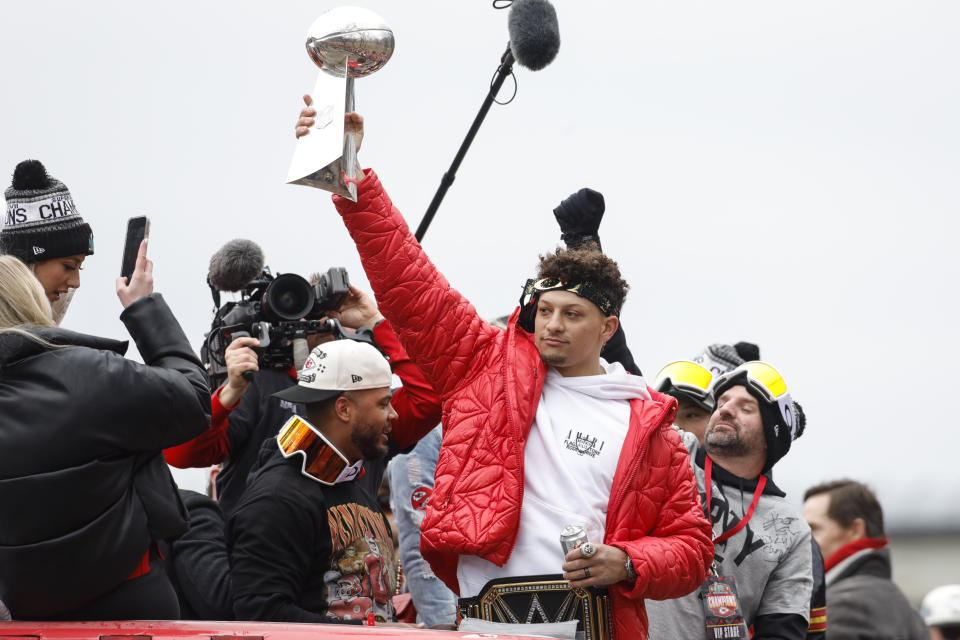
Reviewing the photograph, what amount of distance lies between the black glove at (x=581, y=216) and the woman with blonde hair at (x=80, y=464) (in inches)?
75.6

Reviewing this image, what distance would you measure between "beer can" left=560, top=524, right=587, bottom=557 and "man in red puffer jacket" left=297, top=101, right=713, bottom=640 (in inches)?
1.4

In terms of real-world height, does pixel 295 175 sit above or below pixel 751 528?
above

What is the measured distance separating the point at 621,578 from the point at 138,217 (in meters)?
1.78

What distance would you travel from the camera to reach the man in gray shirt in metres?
4.64

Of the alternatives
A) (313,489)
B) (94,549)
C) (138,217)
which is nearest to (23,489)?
(94,549)

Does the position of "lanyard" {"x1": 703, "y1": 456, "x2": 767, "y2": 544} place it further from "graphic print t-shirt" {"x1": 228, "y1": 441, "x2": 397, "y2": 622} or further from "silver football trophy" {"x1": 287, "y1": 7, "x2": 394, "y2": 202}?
"silver football trophy" {"x1": 287, "y1": 7, "x2": 394, "y2": 202}

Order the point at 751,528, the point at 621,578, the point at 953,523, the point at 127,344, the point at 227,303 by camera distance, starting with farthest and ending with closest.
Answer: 1. the point at 953,523
2. the point at 227,303
3. the point at 751,528
4. the point at 621,578
5. the point at 127,344

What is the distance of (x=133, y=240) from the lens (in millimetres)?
3768

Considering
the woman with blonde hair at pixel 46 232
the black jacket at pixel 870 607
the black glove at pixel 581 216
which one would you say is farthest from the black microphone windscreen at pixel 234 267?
the black jacket at pixel 870 607

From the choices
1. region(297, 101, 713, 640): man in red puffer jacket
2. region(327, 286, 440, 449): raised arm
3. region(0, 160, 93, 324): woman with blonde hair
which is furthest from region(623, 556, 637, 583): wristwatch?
region(0, 160, 93, 324): woman with blonde hair

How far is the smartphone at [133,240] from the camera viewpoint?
370cm

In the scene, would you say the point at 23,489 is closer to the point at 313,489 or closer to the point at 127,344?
the point at 127,344

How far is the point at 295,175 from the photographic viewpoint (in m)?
3.80

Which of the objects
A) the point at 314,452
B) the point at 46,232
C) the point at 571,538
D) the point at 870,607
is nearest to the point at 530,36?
the point at 314,452
